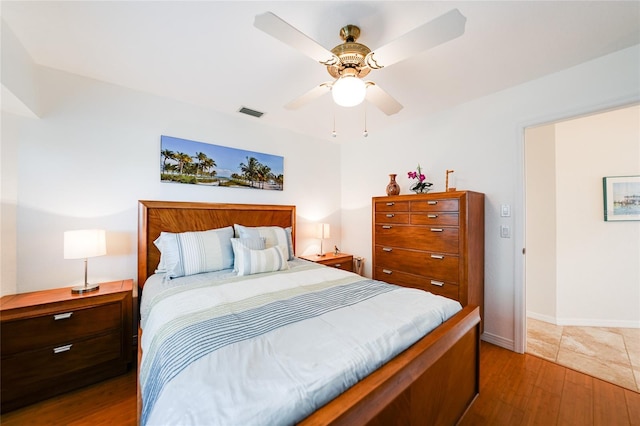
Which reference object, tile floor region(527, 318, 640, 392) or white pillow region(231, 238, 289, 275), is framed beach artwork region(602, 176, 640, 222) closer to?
tile floor region(527, 318, 640, 392)

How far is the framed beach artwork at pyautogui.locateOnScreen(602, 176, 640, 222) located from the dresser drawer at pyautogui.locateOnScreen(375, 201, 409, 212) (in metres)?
2.35

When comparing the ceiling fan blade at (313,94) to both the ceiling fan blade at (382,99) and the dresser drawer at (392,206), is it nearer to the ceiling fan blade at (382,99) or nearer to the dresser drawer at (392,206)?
the ceiling fan blade at (382,99)

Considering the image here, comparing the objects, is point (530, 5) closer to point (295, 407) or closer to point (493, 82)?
point (493, 82)

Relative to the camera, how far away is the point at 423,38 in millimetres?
1275

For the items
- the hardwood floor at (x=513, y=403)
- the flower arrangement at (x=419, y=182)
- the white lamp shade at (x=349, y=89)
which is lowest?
the hardwood floor at (x=513, y=403)

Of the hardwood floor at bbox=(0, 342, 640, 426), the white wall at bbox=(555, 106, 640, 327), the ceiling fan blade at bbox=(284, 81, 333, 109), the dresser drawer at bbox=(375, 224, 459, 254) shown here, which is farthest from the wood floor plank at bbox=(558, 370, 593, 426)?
the ceiling fan blade at bbox=(284, 81, 333, 109)

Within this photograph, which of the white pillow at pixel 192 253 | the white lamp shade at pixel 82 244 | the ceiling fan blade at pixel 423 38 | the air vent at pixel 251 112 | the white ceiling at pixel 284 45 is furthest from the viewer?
the air vent at pixel 251 112

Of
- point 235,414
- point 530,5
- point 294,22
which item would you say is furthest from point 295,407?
point 530,5

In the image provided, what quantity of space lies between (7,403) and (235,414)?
7.05ft

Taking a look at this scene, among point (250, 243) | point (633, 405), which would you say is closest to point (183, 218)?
point (250, 243)

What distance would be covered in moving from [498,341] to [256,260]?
2504mm

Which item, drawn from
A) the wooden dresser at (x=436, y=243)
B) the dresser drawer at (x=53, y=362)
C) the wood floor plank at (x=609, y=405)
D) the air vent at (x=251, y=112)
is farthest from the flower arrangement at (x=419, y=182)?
the dresser drawer at (x=53, y=362)

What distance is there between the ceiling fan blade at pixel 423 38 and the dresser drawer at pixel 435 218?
4.95ft

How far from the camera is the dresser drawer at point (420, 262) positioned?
2.35 m
